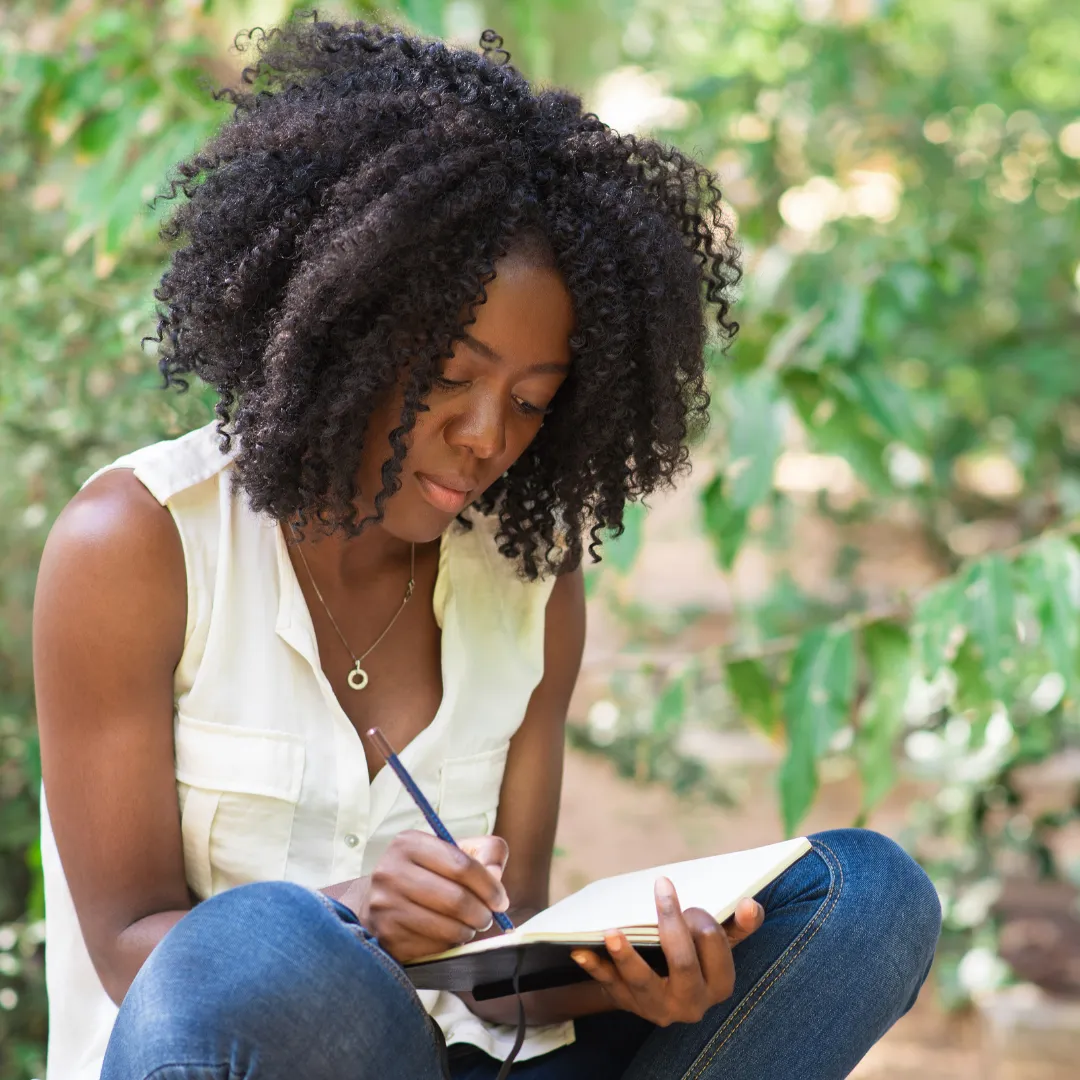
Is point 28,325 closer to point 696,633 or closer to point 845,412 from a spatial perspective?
point 845,412

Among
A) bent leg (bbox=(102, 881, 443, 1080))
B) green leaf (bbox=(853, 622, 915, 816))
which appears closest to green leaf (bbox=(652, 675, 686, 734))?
green leaf (bbox=(853, 622, 915, 816))

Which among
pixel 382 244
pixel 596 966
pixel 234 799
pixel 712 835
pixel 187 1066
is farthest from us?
pixel 712 835

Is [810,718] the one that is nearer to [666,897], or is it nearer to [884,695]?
[884,695]

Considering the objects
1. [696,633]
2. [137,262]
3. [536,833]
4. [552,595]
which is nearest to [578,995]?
[536,833]

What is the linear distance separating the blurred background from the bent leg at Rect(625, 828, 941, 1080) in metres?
0.68

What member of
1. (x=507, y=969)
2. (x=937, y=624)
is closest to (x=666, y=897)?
(x=507, y=969)

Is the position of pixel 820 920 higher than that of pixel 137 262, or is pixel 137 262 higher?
pixel 137 262

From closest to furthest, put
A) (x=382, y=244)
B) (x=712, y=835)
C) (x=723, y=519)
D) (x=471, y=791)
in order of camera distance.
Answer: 1. (x=382, y=244)
2. (x=471, y=791)
3. (x=723, y=519)
4. (x=712, y=835)

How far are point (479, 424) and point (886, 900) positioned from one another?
630 mm

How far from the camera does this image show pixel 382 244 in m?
1.46

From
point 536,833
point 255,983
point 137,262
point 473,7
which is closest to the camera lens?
point 255,983

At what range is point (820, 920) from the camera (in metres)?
1.48

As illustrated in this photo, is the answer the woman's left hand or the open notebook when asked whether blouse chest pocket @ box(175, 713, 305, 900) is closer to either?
the open notebook

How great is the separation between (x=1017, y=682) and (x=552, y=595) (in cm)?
86
